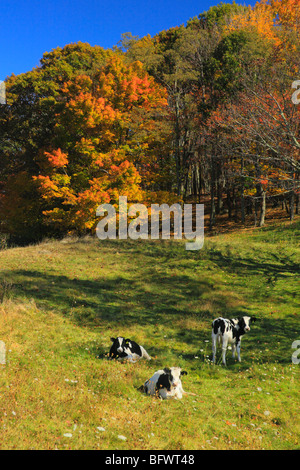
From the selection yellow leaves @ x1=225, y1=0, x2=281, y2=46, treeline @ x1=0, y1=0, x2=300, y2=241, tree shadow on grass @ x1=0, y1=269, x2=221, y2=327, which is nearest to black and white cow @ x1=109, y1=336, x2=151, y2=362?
tree shadow on grass @ x1=0, y1=269, x2=221, y2=327

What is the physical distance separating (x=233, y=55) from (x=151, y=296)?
85.1ft

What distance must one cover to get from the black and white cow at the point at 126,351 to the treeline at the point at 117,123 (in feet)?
54.4

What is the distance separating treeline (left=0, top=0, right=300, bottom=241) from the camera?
2702 centimetres

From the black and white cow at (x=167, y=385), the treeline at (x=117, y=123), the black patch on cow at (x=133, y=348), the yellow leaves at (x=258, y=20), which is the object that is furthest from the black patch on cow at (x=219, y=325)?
the yellow leaves at (x=258, y=20)

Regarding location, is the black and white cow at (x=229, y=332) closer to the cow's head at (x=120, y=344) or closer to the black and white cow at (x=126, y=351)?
the black and white cow at (x=126, y=351)

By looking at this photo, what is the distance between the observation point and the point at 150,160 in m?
31.7

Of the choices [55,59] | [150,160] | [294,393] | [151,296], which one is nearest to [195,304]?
[151,296]

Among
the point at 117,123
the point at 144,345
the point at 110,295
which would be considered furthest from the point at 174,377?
the point at 117,123

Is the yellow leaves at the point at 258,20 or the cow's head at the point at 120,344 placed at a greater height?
the yellow leaves at the point at 258,20

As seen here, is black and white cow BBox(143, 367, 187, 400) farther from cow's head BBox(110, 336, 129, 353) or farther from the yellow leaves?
the yellow leaves

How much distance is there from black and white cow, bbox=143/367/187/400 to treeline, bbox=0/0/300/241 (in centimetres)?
1889

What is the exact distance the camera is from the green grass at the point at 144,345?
21.0ft

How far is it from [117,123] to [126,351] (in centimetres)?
2396

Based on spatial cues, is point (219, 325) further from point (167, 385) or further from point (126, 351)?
point (167, 385)
